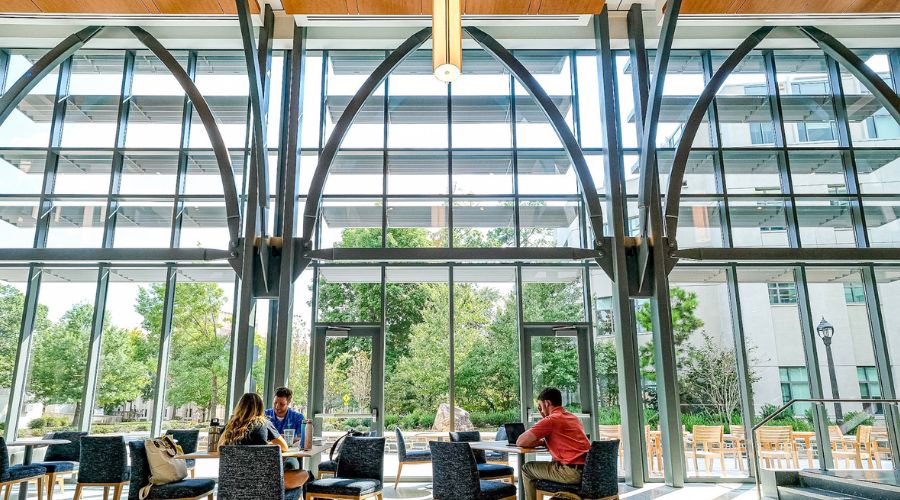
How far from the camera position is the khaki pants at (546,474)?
5250mm

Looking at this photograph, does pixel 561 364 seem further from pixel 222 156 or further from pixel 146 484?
pixel 222 156

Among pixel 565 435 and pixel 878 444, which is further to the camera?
pixel 878 444

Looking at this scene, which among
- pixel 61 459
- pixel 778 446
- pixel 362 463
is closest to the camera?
pixel 362 463

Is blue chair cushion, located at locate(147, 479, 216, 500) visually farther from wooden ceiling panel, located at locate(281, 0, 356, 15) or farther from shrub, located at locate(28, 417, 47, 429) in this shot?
wooden ceiling panel, located at locate(281, 0, 356, 15)

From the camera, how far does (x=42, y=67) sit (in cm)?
892

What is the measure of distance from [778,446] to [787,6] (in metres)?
6.01

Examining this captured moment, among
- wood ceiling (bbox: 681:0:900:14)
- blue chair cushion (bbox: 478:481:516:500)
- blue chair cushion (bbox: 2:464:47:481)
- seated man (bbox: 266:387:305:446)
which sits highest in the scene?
wood ceiling (bbox: 681:0:900:14)

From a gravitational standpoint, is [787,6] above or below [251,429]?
above

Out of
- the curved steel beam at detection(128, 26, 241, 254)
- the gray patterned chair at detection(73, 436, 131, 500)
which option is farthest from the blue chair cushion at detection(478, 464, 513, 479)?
the curved steel beam at detection(128, 26, 241, 254)

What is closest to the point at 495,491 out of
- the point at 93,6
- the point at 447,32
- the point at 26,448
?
the point at 447,32

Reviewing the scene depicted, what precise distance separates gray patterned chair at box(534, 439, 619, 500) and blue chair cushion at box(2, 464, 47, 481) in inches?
219

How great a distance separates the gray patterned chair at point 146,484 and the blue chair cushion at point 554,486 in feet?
9.99

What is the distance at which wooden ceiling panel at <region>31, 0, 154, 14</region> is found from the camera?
26.4ft

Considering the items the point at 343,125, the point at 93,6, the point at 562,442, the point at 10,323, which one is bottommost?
the point at 562,442
